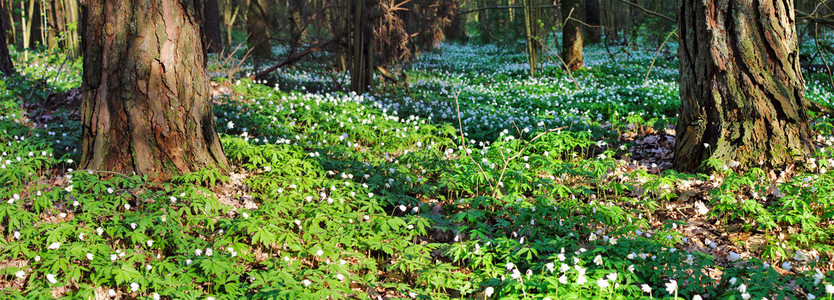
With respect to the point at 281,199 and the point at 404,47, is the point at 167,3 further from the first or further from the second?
the point at 404,47

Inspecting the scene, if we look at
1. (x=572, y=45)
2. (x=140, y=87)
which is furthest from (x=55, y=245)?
(x=572, y=45)

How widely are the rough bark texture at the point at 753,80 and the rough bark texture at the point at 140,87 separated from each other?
480cm

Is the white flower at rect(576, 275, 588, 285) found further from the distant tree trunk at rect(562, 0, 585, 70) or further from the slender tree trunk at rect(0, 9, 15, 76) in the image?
the slender tree trunk at rect(0, 9, 15, 76)

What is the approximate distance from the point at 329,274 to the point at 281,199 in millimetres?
1194

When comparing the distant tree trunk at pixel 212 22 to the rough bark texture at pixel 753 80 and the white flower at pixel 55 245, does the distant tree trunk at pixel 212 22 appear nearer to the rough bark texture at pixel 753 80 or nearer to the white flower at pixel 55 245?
the white flower at pixel 55 245

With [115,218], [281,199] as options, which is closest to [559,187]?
[281,199]

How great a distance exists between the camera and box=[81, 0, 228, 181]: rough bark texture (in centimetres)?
436

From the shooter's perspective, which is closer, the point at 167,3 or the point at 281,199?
the point at 281,199

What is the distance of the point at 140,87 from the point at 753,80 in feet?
18.1

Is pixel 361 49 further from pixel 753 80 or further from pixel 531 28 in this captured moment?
pixel 753 80

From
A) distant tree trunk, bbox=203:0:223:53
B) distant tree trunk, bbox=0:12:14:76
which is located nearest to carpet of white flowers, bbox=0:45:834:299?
distant tree trunk, bbox=0:12:14:76

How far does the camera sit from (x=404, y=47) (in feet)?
32.9

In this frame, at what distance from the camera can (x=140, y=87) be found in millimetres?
4391

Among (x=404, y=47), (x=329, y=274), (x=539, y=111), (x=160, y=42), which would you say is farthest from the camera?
(x=404, y=47)
